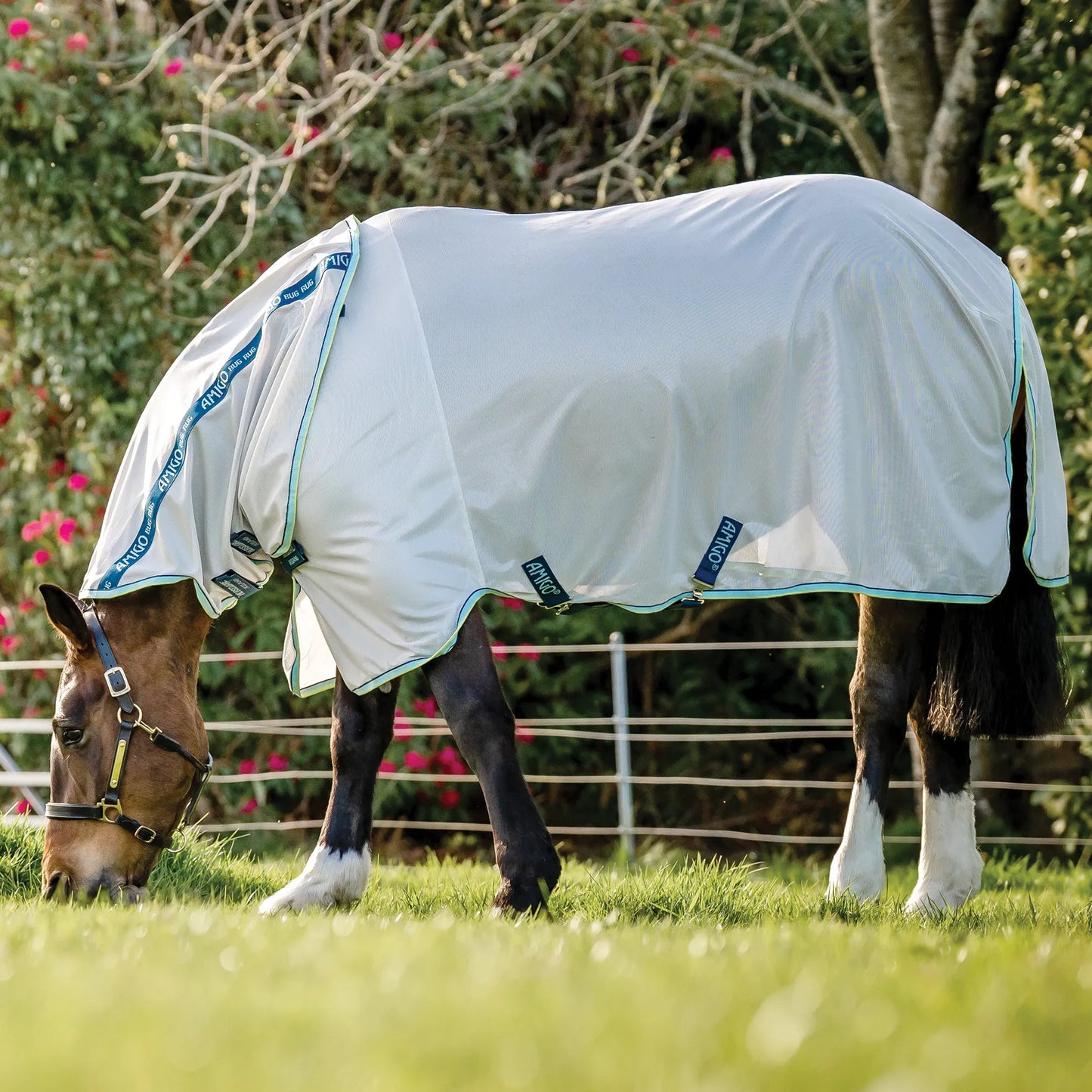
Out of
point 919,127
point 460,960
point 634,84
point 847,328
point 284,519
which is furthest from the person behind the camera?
point 634,84

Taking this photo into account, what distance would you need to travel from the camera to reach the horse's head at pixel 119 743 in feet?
12.5

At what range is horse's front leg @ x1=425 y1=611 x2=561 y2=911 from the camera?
358 cm

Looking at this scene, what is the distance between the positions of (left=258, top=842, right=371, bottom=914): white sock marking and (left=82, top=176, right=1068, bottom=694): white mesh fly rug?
725 mm

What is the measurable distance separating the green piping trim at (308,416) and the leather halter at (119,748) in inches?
21.4

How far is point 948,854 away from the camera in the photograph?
421 cm

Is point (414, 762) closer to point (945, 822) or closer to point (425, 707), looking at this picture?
point (425, 707)

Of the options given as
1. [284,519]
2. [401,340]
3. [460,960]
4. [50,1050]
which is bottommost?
[460,960]

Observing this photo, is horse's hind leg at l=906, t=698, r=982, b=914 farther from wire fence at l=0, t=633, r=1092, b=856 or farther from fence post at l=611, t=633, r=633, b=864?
fence post at l=611, t=633, r=633, b=864

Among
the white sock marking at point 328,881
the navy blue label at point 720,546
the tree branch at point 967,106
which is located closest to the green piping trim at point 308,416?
the white sock marking at point 328,881

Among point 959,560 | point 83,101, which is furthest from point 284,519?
point 83,101

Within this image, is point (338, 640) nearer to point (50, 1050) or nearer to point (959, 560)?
point (959, 560)

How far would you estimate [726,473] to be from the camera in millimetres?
3865

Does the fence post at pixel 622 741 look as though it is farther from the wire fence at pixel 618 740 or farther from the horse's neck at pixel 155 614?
the horse's neck at pixel 155 614

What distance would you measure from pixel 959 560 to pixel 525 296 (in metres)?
1.41
